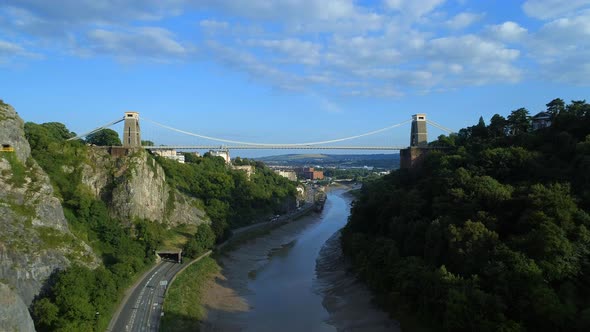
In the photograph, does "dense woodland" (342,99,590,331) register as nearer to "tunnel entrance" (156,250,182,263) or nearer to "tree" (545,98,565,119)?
"tree" (545,98,565,119)

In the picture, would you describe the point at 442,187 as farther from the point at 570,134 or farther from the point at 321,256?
the point at 321,256

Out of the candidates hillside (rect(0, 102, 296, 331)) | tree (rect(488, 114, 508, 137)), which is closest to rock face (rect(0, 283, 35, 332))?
hillside (rect(0, 102, 296, 331))

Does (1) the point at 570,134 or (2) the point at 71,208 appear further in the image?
(2) the point at 71,208

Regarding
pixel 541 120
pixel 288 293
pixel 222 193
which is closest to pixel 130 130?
pixel 222 193

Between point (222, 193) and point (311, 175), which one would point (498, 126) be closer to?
point (222, 193)

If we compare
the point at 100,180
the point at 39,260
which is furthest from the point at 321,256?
the point at 39,260

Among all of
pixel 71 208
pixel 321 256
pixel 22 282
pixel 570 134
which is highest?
pixel 570 134
